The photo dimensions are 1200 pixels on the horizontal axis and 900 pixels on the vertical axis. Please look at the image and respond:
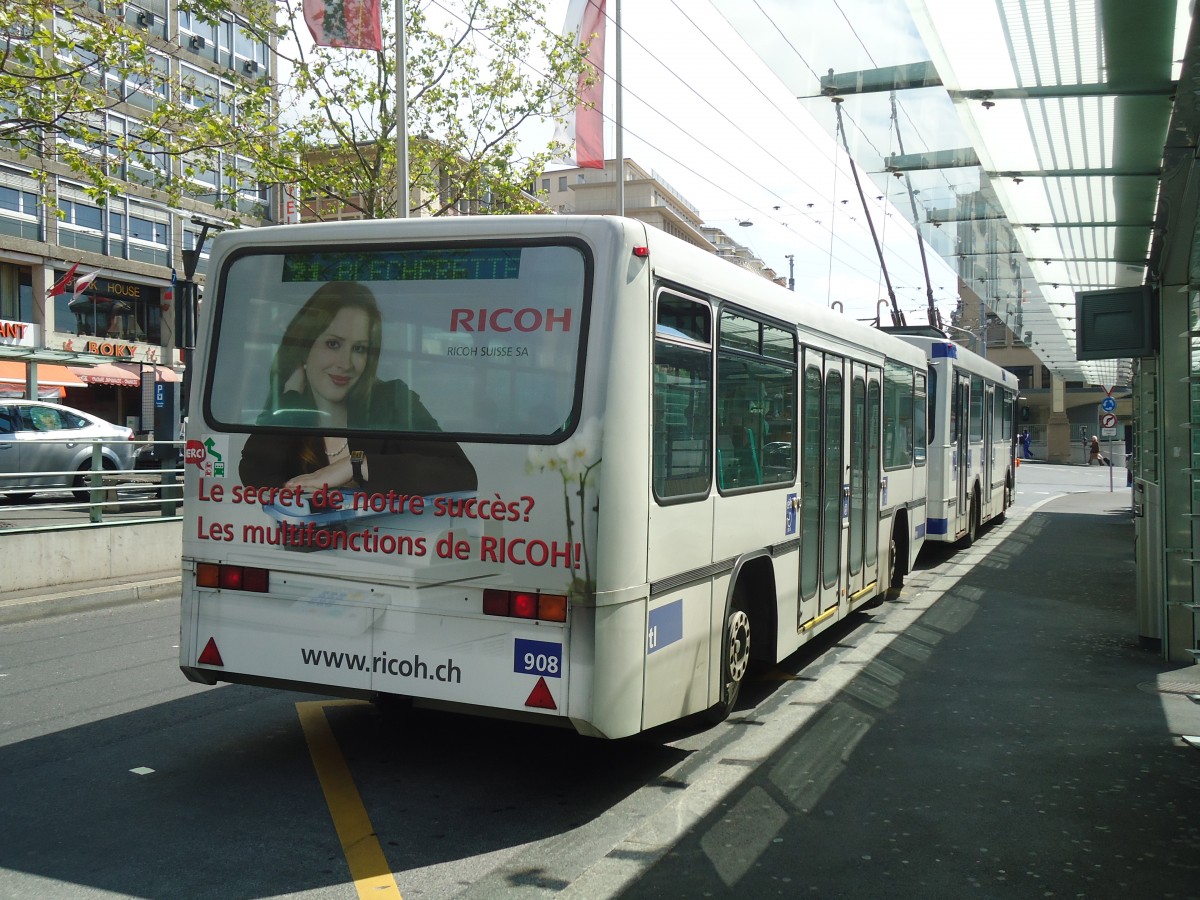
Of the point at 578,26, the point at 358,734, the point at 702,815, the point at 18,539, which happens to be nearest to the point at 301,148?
the point at 578,26

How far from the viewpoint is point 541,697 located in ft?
16.4

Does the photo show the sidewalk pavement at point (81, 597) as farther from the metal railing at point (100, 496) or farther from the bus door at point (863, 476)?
the bus door at point (863, 476)

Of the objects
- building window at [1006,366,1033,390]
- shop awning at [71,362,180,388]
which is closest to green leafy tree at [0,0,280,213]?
shop awning at [71,362,180,388]

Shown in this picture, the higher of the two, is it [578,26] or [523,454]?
[578,26]

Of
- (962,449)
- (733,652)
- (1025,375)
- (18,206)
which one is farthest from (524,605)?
(1025,375)

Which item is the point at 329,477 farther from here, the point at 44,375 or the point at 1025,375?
the point at 1025,375

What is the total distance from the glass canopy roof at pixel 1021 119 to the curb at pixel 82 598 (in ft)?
26.6

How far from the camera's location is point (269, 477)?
5.57 meters

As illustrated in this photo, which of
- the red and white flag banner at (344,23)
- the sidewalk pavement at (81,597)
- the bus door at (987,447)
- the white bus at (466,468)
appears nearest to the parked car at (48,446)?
the sidewalk pavement at (81,597)

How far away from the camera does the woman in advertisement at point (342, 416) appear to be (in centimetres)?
529

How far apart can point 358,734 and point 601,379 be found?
9.26ft

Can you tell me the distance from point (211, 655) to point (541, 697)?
71.7 inches

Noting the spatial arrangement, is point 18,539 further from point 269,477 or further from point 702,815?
point 702,815

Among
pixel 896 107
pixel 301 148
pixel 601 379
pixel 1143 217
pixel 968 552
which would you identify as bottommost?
pixel 968 552
